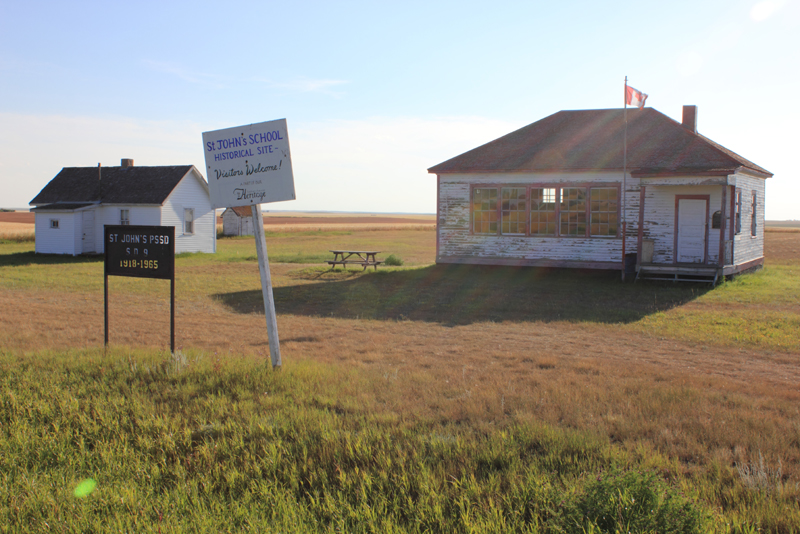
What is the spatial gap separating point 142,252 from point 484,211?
14.8 metres

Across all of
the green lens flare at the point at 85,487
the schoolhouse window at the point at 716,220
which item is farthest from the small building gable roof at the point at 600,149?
the green lens flare at the point at 85,487

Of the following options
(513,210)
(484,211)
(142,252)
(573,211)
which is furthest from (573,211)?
(142,252)

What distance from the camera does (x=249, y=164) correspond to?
7066mm

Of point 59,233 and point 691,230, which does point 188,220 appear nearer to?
point 59,233

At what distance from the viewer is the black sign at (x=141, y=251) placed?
25.3ft

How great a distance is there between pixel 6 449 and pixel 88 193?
32.0 m

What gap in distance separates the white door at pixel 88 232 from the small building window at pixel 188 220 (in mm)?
4758

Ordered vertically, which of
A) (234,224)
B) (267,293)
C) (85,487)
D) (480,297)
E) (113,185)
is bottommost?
(85,487)

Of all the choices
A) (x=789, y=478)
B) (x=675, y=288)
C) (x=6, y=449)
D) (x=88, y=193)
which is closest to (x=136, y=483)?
(x=6, y=449)

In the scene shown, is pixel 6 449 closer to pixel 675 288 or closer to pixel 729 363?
pixel 729 363

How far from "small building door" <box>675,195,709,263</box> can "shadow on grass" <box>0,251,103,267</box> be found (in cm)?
2595

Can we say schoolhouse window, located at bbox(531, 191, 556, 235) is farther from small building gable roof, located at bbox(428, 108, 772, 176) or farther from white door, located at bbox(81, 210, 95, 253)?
white door, located at bbox(81, 210, 95, 253)

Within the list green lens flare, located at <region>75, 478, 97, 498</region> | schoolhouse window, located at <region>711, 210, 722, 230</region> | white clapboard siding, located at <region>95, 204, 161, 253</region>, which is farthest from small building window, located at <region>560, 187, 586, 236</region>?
white clapboard siding, located at <region>95, 204, 161, 253</region>

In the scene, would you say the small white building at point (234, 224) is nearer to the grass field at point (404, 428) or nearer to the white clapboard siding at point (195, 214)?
the white clapboard siding at point (195, 214)
